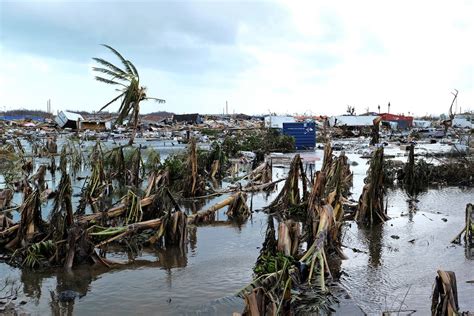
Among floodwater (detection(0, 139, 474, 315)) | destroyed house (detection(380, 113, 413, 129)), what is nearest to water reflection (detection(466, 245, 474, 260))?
floodwater (detection(0, 139, 474, 315))

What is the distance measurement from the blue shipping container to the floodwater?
22.9m

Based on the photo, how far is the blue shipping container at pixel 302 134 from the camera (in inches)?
1315

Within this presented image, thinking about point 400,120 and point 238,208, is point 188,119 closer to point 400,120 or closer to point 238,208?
point 400,120

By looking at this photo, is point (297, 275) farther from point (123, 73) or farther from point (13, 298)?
point (123, 73)

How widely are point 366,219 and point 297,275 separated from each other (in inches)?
196

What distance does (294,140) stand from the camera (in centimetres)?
3173

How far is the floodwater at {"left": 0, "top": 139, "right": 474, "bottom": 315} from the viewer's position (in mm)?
6004

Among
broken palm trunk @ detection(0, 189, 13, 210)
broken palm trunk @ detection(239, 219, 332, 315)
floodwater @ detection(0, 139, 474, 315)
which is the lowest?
floodwater @ detection(0, 139, 474, 315)

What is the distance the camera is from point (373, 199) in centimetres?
1074

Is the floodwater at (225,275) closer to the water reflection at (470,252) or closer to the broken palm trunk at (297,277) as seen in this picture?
the water reflection at (470,252)

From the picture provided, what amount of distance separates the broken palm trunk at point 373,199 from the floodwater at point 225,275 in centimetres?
36

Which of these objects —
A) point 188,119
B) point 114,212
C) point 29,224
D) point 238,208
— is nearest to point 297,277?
point 114,212

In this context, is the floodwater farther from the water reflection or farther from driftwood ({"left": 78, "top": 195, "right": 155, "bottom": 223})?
driftwood ({"left": 78, "top": 195, "right": 155, "bottom": 223})

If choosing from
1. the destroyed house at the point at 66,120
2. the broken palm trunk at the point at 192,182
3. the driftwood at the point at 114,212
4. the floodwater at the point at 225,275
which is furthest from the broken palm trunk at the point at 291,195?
the destroyed house at the point at 66,120
